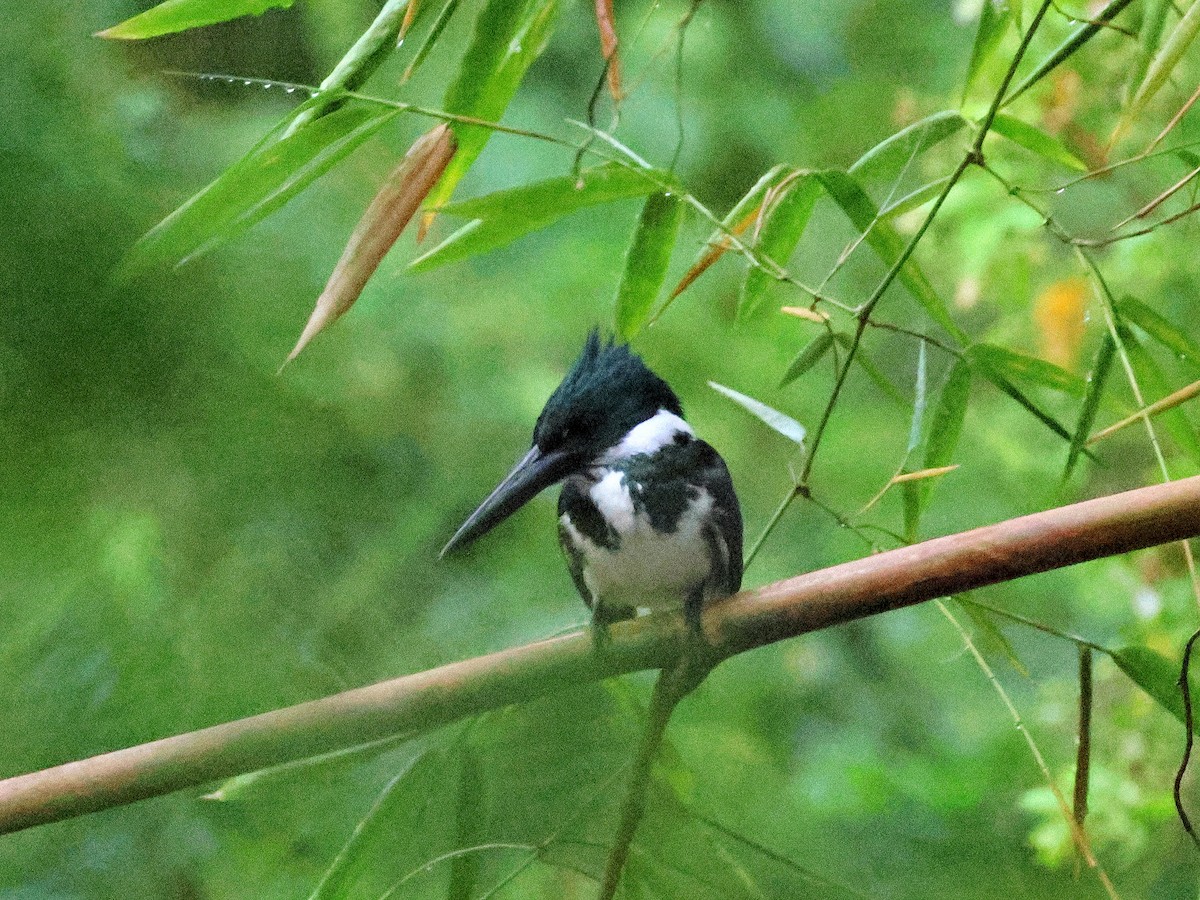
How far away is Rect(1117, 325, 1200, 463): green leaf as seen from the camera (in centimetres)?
63

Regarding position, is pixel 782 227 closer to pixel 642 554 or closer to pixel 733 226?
pixel 733 226

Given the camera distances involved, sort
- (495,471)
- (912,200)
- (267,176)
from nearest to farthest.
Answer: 1. (267,176)
2. (912,200)
3. (495,471)

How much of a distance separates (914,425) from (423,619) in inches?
11.8

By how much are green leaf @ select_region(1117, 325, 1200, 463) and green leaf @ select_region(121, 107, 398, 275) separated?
387 millimetres

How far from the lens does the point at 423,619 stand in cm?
71

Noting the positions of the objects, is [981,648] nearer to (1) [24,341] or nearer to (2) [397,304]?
(2) [397,304]

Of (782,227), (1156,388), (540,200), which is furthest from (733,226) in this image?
(1156,388)

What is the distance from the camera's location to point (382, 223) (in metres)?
0.53

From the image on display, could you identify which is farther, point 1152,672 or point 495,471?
point 495,471

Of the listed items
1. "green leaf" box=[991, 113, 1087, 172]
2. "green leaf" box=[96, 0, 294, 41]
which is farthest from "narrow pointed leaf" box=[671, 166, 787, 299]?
"green leaf" box=[96, 0, 294, 41]

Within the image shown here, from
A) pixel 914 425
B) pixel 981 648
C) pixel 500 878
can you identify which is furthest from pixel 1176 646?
pixel 500 878

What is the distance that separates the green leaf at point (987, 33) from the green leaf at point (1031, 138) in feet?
0.12

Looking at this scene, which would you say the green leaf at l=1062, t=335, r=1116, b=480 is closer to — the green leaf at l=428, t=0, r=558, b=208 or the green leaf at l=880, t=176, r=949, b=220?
the green leaf at l=880, t=176, r=949, b=220

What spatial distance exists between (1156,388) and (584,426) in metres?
0.30
